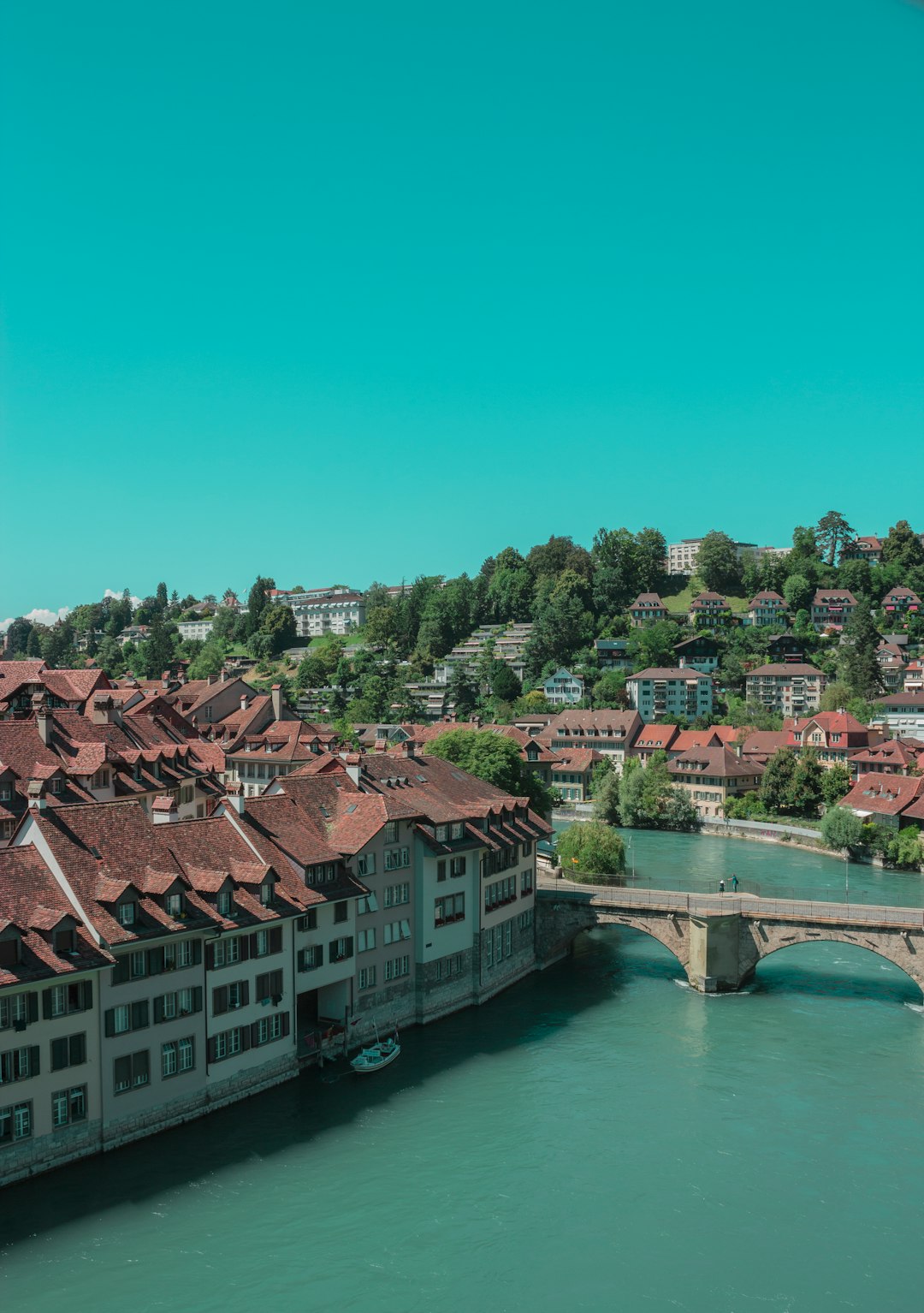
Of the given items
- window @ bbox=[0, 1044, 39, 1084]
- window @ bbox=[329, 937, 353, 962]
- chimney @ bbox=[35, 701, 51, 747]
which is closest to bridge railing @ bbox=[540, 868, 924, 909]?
window @ bbox=[329, 937, 353, 962]

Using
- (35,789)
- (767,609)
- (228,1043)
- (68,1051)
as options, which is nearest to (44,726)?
(35,789)

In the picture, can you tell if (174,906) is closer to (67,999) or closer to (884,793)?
(67,999)

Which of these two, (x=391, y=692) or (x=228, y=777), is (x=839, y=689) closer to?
(x=391, y=692)

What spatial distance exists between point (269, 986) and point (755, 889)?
2680 centimetres

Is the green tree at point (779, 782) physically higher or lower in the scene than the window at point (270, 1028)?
higher

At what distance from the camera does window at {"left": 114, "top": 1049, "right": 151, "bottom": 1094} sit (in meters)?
25.5

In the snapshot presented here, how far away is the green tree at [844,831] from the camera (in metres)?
64.7

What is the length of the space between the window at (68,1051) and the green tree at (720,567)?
442ft

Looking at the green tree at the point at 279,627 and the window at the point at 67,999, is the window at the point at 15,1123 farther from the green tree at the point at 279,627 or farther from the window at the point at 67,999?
the green tree at the point at 279,627

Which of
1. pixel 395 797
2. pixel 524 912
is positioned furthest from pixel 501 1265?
pixel 524 912

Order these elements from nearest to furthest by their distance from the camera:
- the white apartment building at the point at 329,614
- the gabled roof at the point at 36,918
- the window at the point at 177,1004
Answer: the gabled roof at the point at 36,918 < the window at the point at 177,1004 < the white apartment building at the point at 329,614

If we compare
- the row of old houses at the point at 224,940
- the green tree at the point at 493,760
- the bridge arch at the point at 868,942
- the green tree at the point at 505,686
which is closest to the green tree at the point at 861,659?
the green tree at the point at 505,686

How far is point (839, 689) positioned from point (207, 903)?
87695mm

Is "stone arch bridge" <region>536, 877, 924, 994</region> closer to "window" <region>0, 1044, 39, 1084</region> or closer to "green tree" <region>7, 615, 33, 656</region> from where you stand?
"window" <region>0, 1044, 39, 1084</region>
